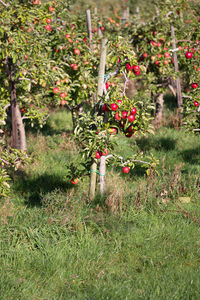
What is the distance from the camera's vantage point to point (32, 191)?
227 inches

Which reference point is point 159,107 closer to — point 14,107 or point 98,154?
point 14,107

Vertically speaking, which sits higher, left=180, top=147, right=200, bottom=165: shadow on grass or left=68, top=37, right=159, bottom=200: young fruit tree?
left=68, top=37, right=159, bottom=200: young fruit tree

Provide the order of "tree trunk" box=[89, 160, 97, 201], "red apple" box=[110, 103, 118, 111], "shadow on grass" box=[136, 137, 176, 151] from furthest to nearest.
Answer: "shadow on grass" box=[136, 137, 176, 151] < "tree trunk" box=[89, 160, 97, 201] < "red apple" box=[110, 103, 118, 111]

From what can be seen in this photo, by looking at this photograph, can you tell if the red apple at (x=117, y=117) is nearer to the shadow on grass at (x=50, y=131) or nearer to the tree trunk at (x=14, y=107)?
the tree trunk at (x=14, y=107)

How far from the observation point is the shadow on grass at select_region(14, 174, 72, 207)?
5543 millimetres

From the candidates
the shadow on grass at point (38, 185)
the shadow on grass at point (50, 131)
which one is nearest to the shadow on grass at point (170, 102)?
the shadow on grass at point (50, 131)

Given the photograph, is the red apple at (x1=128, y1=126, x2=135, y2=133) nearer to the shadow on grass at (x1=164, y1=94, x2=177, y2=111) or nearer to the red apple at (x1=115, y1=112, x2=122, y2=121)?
the red apple at (x1=115, y1=112, x2=122, y2=121)

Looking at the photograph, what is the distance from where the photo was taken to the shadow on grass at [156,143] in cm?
750

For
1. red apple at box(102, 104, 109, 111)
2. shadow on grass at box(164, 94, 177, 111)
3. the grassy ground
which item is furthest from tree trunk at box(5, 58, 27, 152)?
shadow on grass at box(164, 94, 177, 111)

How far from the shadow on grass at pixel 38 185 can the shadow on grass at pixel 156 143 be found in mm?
2164

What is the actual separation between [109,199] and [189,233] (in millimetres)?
1095

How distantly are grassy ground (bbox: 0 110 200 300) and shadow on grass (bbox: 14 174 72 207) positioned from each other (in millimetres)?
17

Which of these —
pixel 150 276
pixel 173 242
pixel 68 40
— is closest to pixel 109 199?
pixel 173 242

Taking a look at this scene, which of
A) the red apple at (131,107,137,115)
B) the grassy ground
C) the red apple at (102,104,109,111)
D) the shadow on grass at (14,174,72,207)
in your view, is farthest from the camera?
the shadow on grass at (14,174,72,207)
